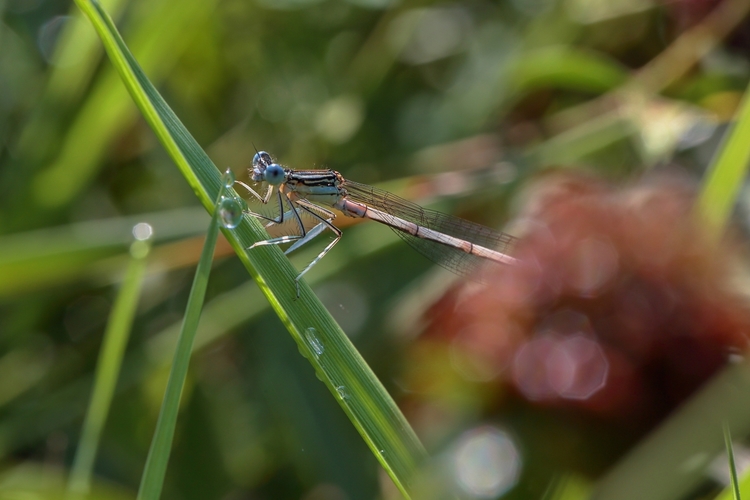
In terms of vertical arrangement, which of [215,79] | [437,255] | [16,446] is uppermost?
[215,79]

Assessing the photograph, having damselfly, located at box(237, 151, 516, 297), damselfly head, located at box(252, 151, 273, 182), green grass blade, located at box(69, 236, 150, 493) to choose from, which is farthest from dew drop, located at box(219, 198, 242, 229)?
damselfly, located at box(237, 151, 516, 297)

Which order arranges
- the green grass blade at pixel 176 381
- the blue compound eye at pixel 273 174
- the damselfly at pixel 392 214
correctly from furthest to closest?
the damselfly at pixel 392 214, the blue compound eye at pixel 273 174, the green grass blade at pixel 176 381

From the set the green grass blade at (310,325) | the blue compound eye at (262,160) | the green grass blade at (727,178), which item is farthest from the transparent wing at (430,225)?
the green grass blade at (310,325)

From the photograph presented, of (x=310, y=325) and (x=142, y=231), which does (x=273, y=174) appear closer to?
(x=142, y=231)

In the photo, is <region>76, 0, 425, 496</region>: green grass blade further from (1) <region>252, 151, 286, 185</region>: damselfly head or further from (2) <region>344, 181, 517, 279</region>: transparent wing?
(2) <region>344, 181, 517, 279</region>: transparent wing

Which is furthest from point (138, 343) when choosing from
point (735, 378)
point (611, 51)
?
point (611, 51)

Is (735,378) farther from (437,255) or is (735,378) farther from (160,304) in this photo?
(160,304)

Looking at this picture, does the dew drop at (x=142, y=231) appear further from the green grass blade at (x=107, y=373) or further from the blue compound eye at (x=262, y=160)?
the blue compound eye at (x=262, y=160)
